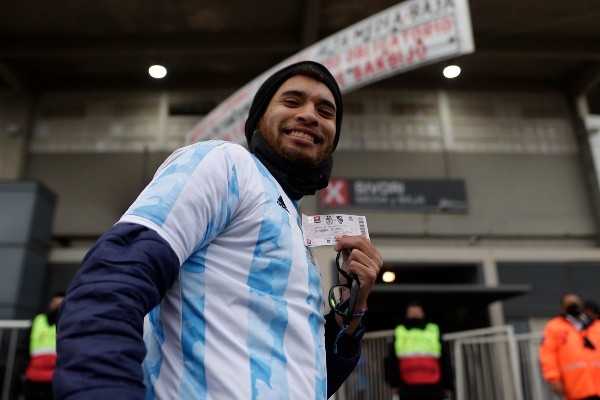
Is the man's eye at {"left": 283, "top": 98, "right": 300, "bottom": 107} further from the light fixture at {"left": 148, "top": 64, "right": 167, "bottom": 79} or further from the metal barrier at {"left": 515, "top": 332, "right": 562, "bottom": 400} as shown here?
the light fixture at {"left": 148, "top": 64, "right": 167, "bottom": 79}

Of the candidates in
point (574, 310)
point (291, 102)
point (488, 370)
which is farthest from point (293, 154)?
point (488, 370)

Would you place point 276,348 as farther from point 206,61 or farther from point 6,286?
point 206,61

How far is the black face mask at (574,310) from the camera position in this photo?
5.65 metres

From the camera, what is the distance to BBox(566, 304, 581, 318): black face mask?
223 inches

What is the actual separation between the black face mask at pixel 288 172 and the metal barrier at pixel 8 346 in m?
6.72

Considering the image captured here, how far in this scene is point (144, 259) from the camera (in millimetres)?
840

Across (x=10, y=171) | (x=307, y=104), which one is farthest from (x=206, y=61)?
(x=307, y=104)

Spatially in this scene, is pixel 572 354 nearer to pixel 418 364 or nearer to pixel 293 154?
pixel 418 364

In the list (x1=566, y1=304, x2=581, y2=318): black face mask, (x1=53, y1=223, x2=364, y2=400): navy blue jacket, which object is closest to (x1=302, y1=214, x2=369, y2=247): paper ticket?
(x1=53, y1=223, x2=364, y2=400): navy blue jacket

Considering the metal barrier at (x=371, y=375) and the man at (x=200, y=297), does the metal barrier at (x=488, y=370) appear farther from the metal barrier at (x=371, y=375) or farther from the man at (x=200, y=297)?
the man at (x=200, y=297)

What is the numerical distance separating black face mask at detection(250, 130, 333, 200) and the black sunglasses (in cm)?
21

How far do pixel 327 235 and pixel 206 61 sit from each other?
1029 centimetres

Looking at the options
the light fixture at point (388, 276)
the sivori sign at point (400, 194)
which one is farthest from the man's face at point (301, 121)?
the light fixture at point (388, 276)

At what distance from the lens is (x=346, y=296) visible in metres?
1.49
